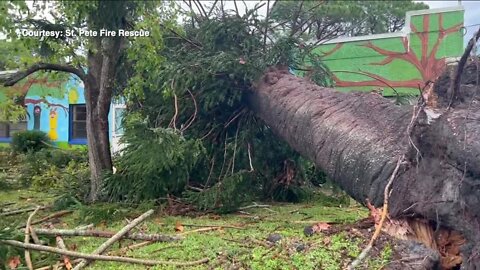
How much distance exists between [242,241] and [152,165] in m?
1.82

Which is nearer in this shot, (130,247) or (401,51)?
(130,247)

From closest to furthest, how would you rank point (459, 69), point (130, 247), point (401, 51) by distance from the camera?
point (459, 69) → point (130, 247) → point (401, 51)

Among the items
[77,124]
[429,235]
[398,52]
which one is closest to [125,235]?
[429,235]

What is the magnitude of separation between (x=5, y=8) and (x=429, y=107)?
13.1 feet

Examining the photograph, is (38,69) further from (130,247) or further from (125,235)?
(130,247)

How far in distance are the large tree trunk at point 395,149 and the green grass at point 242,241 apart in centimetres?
50

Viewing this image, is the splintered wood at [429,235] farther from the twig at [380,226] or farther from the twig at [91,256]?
the twig at [91,256]

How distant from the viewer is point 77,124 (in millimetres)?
20125

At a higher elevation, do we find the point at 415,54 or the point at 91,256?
the point at 415,54

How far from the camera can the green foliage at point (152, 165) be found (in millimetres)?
5965

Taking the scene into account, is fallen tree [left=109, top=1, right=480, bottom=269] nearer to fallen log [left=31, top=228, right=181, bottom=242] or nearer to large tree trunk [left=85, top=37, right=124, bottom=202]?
large tree trunk [left=85, top=37, right=124, bottom=202]

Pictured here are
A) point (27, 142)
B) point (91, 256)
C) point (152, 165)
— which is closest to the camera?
point (91, 256)

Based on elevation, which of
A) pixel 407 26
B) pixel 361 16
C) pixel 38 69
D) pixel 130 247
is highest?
pixel 361 16

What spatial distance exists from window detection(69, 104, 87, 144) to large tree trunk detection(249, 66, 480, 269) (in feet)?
49.4
